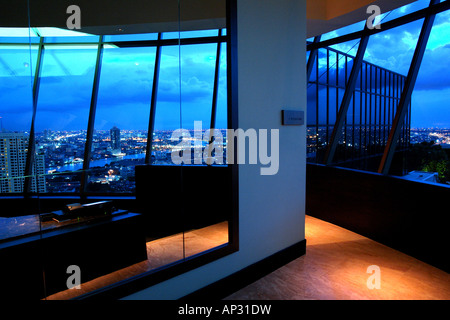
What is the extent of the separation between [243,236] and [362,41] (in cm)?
456

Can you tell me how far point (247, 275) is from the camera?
3.30 metres

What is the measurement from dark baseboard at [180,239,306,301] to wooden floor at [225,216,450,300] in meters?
0.06

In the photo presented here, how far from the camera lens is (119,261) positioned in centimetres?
298

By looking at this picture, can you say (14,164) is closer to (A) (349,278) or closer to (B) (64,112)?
(B) (64,112)

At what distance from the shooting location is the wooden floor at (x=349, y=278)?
3055 mm

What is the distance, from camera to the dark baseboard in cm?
292

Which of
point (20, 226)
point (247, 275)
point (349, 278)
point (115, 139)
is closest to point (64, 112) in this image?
point (115, 139)

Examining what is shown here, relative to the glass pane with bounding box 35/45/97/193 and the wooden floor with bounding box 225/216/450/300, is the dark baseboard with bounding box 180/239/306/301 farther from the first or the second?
the glass pane with bounding box 35/45/97/193

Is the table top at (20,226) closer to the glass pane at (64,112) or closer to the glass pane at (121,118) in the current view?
the glass pane at (64,112)

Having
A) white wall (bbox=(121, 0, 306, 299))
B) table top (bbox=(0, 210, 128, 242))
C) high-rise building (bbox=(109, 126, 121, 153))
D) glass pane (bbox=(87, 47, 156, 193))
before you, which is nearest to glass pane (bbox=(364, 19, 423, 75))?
white wall (bbox=(121, 0, 306, 299))

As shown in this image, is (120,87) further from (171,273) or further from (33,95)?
(171,273)

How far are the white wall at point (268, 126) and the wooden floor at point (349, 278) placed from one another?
321mm

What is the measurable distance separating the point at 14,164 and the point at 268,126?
2.44 m
